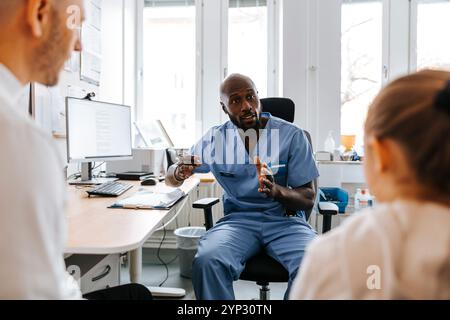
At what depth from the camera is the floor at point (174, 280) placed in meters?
2.21

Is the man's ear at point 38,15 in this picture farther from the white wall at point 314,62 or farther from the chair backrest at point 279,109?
the white wall at point 314,62

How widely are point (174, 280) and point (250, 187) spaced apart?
3.58 feet

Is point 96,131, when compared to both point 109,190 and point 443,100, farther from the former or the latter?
point 443,100

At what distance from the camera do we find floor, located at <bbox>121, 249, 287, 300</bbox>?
2.21 metres

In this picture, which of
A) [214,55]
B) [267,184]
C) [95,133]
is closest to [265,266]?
[267,184]

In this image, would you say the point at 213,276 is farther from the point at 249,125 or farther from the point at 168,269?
the point at 168,269

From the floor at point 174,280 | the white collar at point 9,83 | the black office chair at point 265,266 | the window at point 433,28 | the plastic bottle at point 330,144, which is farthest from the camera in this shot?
the window at point 433,28

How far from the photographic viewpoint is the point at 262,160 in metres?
1.79

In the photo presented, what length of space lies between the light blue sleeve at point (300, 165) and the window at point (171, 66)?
1597mm

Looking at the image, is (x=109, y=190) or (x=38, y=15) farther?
(x=109, y=190)

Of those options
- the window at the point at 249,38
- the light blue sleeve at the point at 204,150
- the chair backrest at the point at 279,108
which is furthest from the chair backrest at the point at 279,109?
the window at the point at 249,38

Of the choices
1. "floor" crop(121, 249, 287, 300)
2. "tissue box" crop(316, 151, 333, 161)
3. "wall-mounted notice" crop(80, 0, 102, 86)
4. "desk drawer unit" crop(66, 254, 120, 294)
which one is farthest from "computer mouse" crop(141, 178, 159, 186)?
"tissue box" crop(316, 151, 333, 161)
